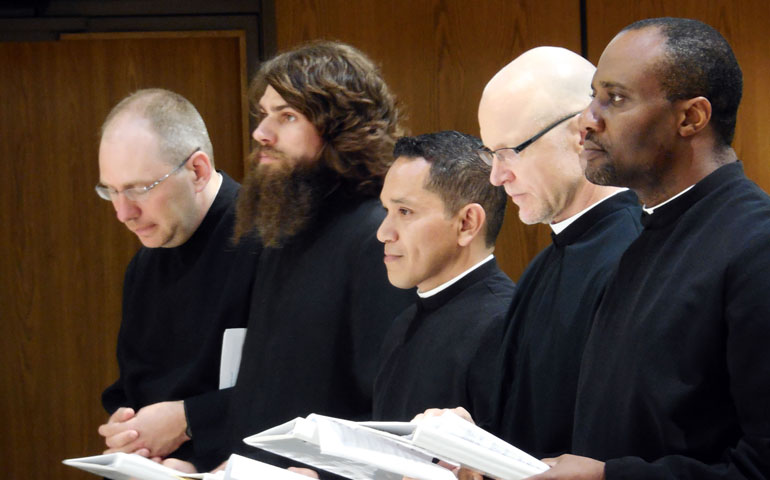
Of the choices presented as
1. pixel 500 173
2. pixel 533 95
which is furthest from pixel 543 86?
pixel 500 173

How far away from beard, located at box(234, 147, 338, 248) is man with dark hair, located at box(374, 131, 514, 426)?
12.7 inches

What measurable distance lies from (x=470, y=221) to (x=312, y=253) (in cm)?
53

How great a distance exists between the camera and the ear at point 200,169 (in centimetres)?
340

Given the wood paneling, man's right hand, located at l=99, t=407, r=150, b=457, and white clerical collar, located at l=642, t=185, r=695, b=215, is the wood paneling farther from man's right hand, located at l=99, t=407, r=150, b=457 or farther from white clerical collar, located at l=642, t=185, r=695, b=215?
white clerical collar, located at l=642, t=185, r=695, b=215

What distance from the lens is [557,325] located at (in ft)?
7.27

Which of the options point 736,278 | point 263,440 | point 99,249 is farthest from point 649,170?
point 99,249

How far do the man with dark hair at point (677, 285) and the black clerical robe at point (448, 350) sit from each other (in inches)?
20.4

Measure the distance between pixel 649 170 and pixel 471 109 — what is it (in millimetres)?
3631

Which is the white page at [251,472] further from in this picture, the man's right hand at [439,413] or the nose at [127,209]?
the nose at [127,209]

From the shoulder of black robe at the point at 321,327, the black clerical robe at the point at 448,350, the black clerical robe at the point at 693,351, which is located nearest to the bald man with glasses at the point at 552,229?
the black clerical robe at the point at 448,350

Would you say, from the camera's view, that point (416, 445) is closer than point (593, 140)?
Yes

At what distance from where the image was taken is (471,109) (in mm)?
5375

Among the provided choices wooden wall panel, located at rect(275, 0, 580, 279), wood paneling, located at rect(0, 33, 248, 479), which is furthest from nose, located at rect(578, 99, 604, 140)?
wood paneling, located at rect(0, 33, 248, 479)

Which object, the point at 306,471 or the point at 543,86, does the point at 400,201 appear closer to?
the point at 543,86
